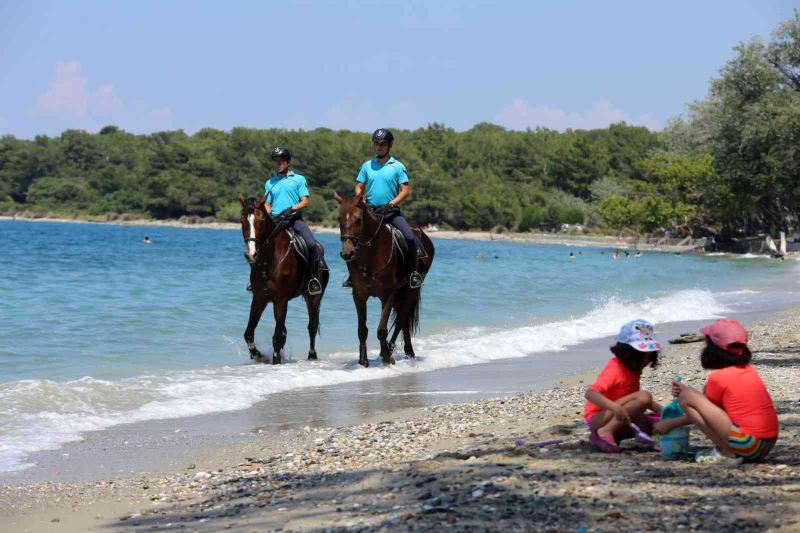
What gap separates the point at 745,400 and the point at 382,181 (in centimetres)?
772

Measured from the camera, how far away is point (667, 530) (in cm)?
512

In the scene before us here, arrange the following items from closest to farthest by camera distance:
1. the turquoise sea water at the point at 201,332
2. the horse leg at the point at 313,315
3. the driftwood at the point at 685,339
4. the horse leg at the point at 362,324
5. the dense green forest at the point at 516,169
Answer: the turquoise sea water at the point at 201,332 → the horse leg at the point at 362,324 → the horse leg at the point at 313,315 → the driftwood at the point at 685,339 → the dense green forest at the point at 516,169

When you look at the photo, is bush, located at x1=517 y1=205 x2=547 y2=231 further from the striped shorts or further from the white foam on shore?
the striped shorts

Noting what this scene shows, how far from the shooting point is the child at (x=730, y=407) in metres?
6.47

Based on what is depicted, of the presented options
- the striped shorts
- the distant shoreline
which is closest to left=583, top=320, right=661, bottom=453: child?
the striped shorts

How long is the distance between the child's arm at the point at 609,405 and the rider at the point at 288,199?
7.49 meters

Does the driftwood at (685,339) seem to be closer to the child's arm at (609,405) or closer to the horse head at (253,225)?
the horse head at (253,225)

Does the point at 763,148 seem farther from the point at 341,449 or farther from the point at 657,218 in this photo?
the point at 341,449

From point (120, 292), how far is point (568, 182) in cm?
9838

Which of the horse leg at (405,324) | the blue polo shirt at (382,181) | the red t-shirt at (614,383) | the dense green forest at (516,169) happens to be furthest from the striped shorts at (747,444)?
the dense green forest at (516,169)

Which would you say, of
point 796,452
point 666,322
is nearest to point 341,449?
point 796,452

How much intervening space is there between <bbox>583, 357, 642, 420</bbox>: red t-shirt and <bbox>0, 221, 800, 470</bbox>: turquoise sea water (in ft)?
14.7

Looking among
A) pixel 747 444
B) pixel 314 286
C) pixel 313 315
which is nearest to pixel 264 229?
pixel 314 286

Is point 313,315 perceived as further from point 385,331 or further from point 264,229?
point 264,229
